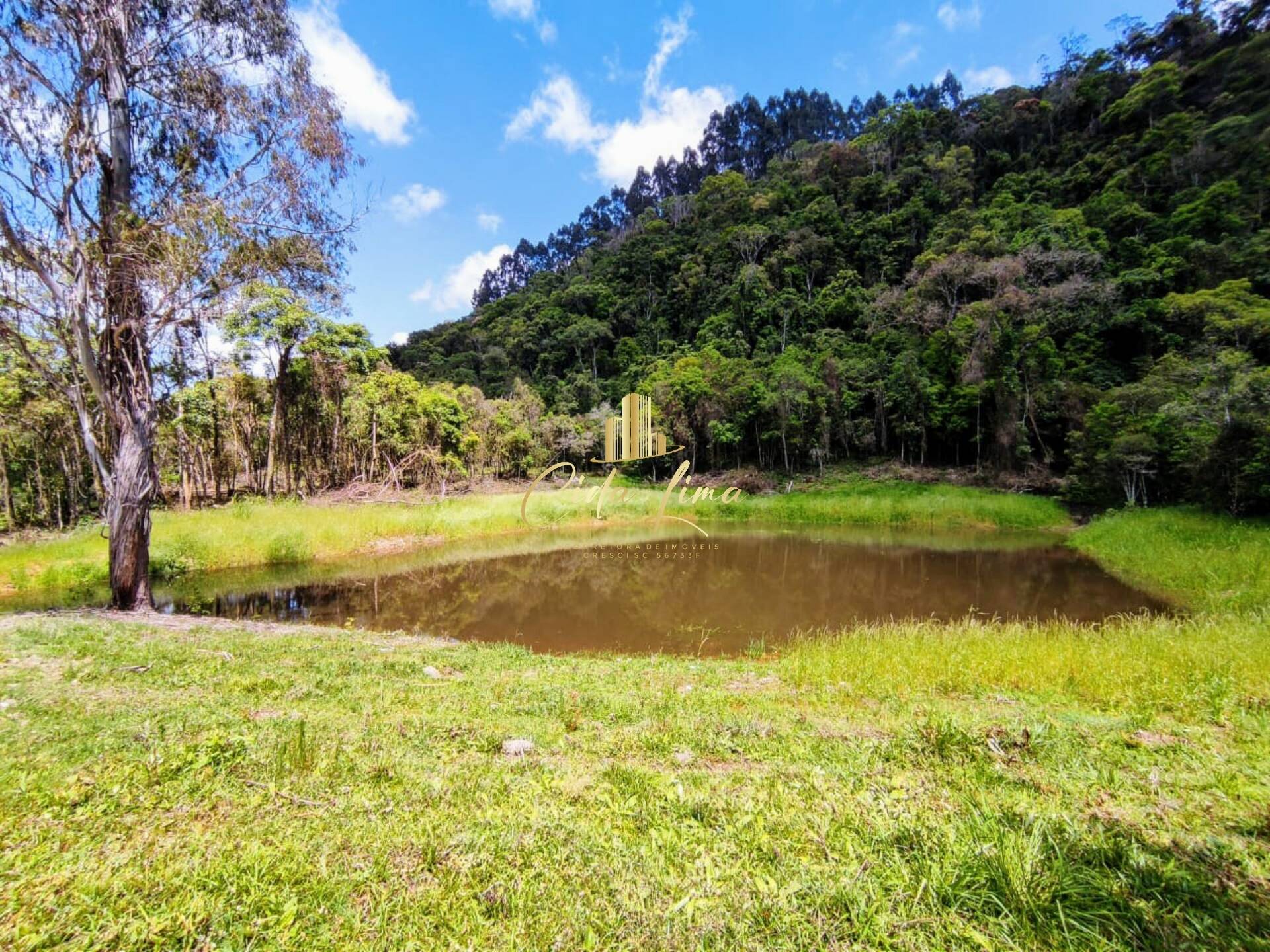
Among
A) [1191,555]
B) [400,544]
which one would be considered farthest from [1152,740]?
[400,544]

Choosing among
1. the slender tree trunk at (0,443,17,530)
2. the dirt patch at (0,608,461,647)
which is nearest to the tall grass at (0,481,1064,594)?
the dirt patch at (0,608,461,647)

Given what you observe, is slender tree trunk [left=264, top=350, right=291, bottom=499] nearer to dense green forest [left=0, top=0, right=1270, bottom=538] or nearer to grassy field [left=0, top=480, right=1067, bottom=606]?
dense green forest [left=0, top=0, right=1270, bottom=538]

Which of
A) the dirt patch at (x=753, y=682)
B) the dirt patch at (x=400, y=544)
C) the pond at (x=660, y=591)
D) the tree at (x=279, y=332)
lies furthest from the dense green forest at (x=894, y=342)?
the dirt patch at (x=753, y=682)

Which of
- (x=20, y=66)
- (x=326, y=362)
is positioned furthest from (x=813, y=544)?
(x=326, y=362)

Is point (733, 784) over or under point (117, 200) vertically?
under

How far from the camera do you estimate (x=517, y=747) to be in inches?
138

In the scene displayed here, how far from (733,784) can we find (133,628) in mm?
7504

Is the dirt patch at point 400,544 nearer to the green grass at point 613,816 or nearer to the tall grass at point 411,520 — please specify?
the tall grass at point 411,520

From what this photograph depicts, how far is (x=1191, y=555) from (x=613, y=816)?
16.4 meters

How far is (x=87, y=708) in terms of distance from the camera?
11.8ft

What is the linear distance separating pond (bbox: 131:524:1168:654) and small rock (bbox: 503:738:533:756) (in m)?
4.81

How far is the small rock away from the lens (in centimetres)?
345

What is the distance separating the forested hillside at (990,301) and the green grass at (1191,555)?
104 cm

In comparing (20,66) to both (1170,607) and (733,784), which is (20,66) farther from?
(1170,607)
